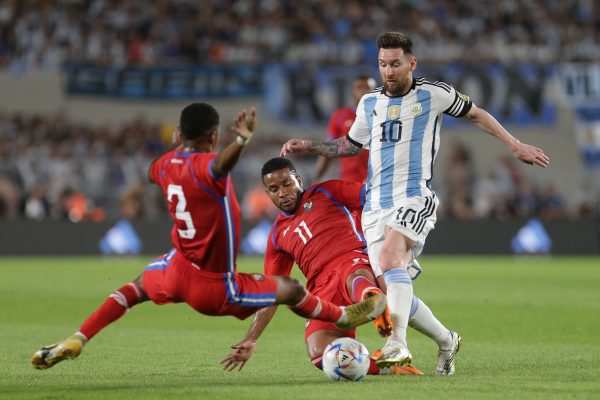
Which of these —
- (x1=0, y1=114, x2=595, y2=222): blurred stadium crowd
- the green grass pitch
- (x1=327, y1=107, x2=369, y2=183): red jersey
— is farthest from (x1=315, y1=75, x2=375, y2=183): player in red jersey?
(x1=0, y1=114, x2=595, y2=222): blurred stadium crowd

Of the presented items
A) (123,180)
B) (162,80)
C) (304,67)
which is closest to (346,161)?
(123,180)

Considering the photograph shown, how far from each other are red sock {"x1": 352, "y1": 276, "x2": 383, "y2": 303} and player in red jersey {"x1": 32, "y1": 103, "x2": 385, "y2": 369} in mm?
363

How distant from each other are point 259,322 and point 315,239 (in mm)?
938

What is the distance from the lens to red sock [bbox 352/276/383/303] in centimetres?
770

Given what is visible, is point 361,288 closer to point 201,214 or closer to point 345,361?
point 345,361

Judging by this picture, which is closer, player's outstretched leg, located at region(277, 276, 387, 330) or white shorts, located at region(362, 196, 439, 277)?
player's outstretched leg, located at region(277, 276, 387, 330)

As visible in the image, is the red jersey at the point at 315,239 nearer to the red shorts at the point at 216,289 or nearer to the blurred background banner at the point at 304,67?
the red shorts at the point at 216,289

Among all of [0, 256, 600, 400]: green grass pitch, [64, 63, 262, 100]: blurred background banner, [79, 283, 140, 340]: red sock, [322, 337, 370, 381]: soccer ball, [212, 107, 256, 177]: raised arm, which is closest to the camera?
[212, 107, 256, 177]: raised arm

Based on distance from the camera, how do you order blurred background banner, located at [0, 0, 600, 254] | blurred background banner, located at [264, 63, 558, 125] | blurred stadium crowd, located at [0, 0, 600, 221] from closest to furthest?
blurred stadium crowd, located at [0, 0, 600, 221]
blurred background banner, located at [0, 0, 600, 254]
blurred background banner, located at [264, 63, 558, 125]

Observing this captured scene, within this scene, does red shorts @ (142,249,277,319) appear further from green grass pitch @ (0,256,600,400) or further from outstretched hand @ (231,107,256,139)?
outstretched hand @ (231,107,256,139)

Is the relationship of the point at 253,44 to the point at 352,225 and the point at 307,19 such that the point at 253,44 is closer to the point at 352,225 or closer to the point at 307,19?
the point at 307,19

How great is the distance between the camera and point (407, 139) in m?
8.06

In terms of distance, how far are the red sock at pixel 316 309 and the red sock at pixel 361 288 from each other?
45 centimetres

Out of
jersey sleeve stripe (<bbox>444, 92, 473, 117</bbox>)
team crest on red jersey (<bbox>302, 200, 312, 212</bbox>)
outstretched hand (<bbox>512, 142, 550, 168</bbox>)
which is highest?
jersey sleeve stripe (<bbox>444, 92, 473, 117</bbox>)
